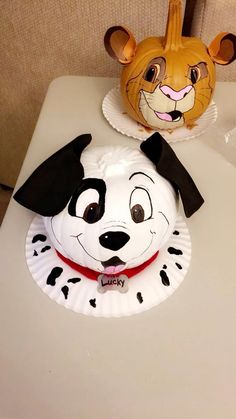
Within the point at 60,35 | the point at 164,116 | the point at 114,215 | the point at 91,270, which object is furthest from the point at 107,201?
the point at 60,35

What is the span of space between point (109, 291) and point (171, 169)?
181 millimetres

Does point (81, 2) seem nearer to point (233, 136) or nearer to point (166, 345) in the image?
point (233, 136)

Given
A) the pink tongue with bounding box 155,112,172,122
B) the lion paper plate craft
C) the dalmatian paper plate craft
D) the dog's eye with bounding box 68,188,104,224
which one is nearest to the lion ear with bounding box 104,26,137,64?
the lion paper plate craft

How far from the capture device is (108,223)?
19.2 inches

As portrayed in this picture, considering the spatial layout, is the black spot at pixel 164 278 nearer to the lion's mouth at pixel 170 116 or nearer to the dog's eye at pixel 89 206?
the dog's eye at pixel 89 206

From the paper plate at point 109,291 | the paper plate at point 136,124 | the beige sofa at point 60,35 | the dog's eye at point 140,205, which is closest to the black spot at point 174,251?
the paper plate at point 109,291

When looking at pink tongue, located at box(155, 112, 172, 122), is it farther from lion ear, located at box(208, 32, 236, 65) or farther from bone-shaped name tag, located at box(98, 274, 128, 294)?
bone-shaped name tag, located at box(98, 274, 128, 294)

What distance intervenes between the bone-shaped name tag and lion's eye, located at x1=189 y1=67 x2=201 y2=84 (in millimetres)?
340

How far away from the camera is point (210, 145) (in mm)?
765

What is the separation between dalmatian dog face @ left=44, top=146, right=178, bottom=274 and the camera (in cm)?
49

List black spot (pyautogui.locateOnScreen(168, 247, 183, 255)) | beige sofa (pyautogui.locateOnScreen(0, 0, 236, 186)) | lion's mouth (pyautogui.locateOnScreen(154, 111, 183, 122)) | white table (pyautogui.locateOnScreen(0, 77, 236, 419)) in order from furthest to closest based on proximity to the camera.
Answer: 1. beige sofa (pyautogui.locateOnScreen(0, 0, 236, 186))
2. lion's mouth (pyautogui.locateOnScreen(154, 111, 183, 122))
3. black spot (pyautogui.locateOnScreen(168, 247, 183, 255))
4. white table (pyautogui.locateOnScreen(0, 77, 236, 419))

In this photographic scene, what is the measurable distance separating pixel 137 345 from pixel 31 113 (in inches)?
30.8

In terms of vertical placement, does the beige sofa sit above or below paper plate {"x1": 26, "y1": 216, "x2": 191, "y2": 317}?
above

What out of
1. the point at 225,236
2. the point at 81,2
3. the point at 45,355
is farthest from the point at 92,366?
the point at 81,2
